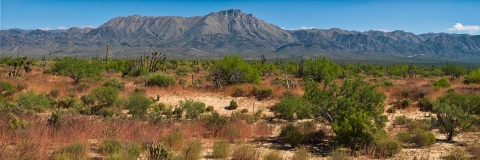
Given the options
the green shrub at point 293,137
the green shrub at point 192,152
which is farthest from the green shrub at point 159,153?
the green shrub at point 293,137

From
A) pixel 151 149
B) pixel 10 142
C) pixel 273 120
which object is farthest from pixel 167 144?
pixel 273 120

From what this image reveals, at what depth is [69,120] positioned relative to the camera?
11008mm

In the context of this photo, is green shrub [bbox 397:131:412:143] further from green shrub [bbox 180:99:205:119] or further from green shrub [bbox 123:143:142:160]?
green shrub [bbox 180:99:205:119]

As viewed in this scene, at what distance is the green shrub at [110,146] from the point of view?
868cm

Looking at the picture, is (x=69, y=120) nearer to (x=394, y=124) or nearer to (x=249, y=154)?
(x=249, y=154)

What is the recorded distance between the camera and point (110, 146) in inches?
347

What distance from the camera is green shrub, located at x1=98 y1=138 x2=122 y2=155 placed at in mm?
8680

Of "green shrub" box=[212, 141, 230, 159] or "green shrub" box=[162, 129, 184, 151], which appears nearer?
"green shrub" box=[212, 141, 230, 159]

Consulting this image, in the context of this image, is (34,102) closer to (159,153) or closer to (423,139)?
(159,153)

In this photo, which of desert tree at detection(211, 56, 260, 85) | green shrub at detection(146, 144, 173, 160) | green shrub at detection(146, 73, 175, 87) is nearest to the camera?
green shrub at detection(146, 144, 173, 160)

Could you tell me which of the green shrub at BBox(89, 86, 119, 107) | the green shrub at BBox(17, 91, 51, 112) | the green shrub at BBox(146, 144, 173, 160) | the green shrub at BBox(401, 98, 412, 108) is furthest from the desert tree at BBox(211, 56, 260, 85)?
the green shrub at BBox(146, 144, 173, 160)

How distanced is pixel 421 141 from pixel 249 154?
5.83 metres

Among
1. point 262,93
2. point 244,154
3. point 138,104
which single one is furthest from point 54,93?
point 244,154

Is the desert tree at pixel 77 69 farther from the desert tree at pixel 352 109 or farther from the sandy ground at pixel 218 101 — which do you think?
the desert tree at pixel 352 109
